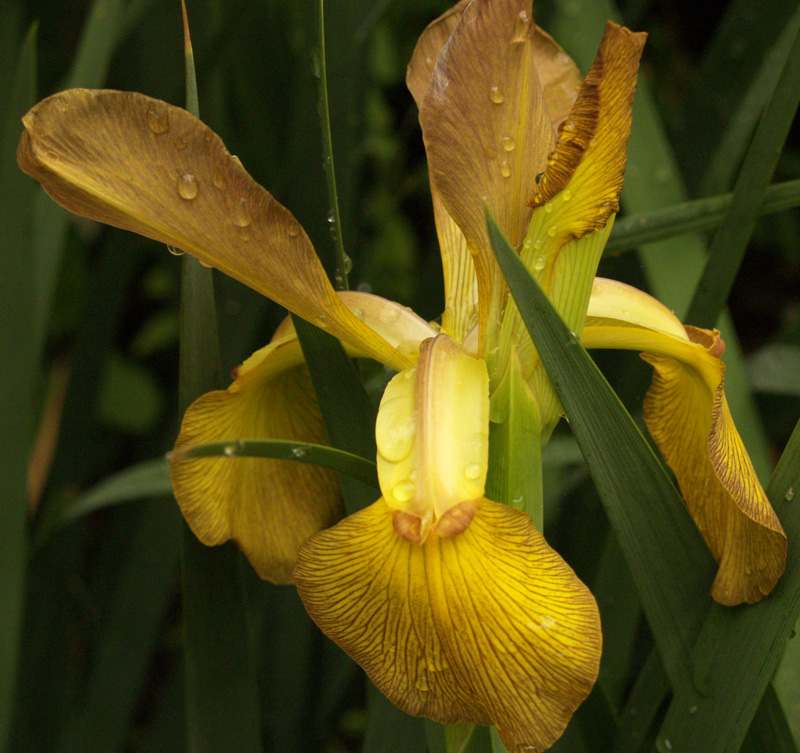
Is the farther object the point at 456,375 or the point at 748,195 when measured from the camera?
the point at 748,195

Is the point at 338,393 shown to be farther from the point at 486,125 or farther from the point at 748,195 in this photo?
the point at 748,195

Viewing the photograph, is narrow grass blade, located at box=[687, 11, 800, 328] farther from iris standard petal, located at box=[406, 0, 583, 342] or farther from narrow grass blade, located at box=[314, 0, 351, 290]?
narrow grass blade, located at box=[314, 0, 351, 290]

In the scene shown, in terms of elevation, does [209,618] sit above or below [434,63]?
below

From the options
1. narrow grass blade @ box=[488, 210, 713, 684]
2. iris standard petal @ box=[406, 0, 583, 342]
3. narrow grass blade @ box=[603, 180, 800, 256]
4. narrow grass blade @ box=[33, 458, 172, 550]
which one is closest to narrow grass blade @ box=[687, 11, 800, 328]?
narrow grass blade @ box=[603, 180, 800, 256]

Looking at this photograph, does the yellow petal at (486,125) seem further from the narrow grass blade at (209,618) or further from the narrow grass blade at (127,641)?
the narrow grass blade at (127,641)

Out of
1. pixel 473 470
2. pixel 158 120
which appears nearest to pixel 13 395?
pixel 158 120

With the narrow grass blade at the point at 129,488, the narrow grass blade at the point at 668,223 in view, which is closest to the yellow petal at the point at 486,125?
the narrow grass blade at the point at 668,223

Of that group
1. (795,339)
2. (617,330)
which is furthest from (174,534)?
(795,339)
